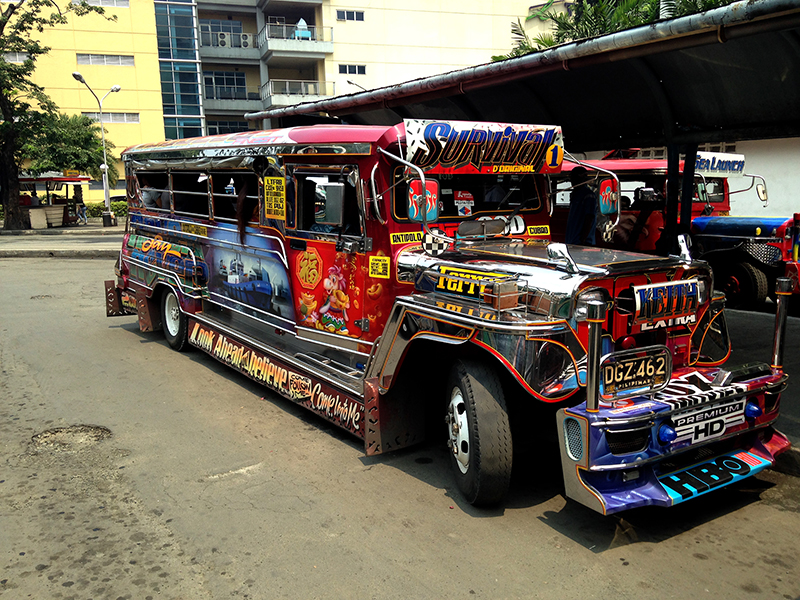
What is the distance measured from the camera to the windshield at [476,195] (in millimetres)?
5262

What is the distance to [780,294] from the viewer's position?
166 inches

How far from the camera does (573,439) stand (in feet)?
12.1

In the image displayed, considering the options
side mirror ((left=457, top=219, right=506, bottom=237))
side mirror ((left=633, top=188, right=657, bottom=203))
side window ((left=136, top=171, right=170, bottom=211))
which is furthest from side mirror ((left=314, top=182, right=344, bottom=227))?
side mirror ((left=633, top=188, right=657, bottom=203))

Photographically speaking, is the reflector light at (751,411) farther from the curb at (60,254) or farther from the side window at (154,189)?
the curb at (60,254)

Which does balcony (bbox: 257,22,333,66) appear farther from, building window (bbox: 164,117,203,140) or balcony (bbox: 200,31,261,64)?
building window (bbox: 164,117,203,140)

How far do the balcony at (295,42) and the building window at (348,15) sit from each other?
1040mm

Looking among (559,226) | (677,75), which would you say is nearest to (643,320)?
(559,226)

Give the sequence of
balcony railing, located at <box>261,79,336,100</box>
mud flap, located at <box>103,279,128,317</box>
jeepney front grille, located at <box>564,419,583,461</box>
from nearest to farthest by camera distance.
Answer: jeepney front grille, located at <box>564,419,583,461</box> < mud flap, located at <box>103,279,128,317</box> < balcony railing, located at <box>261,79,336,100</box>

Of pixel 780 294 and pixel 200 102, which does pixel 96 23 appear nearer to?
pixel 200 102

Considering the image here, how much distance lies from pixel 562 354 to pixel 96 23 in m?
44.4

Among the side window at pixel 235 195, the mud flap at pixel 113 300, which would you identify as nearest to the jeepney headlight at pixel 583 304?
the side window at pixel 235 195

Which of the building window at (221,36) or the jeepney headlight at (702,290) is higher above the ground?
the building window at (221,36)

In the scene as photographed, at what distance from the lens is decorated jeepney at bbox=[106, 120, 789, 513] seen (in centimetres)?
382

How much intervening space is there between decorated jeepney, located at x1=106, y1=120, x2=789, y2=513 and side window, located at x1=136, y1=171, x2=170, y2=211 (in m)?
1.26
